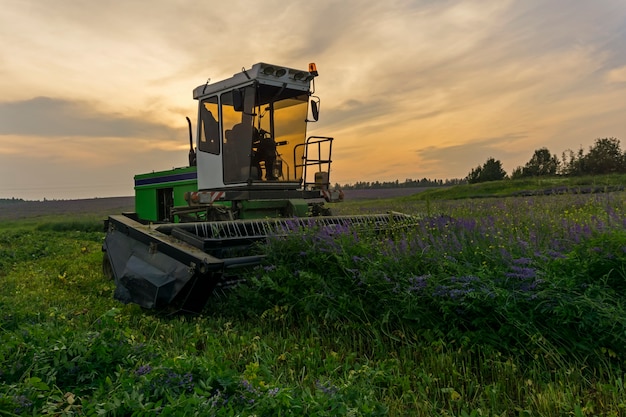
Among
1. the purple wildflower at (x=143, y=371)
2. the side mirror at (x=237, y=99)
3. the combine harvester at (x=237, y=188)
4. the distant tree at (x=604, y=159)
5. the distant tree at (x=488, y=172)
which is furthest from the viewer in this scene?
the distant tree at (x=488, y=172)

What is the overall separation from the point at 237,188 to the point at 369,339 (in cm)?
361

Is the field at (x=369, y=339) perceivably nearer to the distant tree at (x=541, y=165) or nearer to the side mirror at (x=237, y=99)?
the side mirror at (x=237, y=99)

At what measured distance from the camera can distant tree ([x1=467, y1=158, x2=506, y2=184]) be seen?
35.7 m

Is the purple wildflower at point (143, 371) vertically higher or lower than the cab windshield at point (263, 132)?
lower

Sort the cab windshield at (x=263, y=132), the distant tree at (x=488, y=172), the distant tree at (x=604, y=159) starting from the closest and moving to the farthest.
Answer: the cab windshield at (x=263, y=132) < the distant tree at (x=604, y=159) < the distant tree at (x=488, y=172)

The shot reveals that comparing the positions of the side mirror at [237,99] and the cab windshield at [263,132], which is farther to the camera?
the cab windshield at [263,132]

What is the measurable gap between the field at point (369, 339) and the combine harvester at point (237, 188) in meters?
0.51

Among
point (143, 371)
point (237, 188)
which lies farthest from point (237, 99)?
point (143, 371)

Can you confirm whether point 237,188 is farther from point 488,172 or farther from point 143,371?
point 488,172

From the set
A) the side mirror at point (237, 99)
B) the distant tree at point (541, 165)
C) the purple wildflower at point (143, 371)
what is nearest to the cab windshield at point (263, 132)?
the side mirror at point (237, 99)

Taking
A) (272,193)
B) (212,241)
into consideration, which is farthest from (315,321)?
(272,193)

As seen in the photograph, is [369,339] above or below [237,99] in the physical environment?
below

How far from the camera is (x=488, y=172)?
3625 cm

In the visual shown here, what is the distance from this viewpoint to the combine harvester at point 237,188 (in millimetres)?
4574
